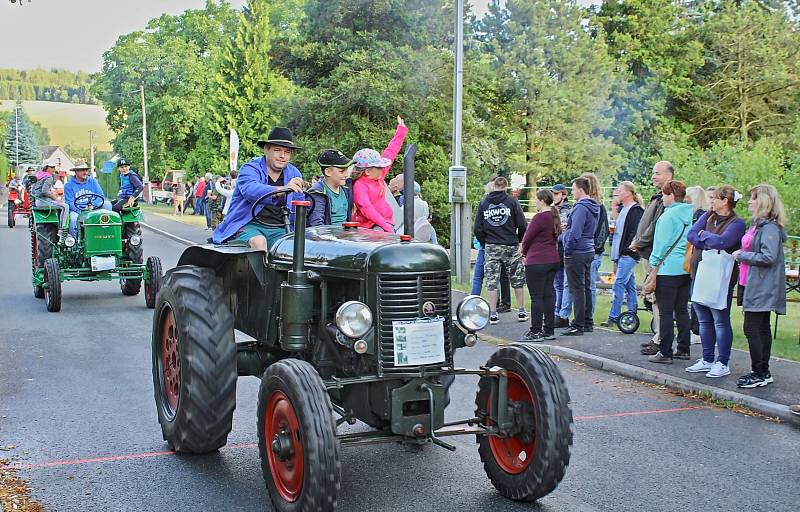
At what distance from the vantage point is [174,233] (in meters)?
29.9

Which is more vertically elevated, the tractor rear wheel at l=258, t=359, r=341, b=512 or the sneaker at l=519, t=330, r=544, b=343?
the tractor rear wheel at l=258, t=359, r=341, b=512

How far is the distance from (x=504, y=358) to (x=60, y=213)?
35.2ft

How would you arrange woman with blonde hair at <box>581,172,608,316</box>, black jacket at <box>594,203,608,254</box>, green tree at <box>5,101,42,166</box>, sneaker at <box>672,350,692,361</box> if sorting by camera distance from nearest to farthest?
sneaker at <box>672,350,692,361</box>
woman with blonde hair at <box>581,172,608,316</box>
black jacket at <box>594,203,608,254</box>
green tree at <box>5,101,42,166</box>

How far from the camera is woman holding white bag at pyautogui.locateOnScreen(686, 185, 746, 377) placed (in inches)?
325

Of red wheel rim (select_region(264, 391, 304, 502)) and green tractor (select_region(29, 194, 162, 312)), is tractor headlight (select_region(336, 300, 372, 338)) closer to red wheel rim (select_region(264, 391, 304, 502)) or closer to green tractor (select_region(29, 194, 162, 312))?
red wheel rim (select_region(264, 391, 304, 502))

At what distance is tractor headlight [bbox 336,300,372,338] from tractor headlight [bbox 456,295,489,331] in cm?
60

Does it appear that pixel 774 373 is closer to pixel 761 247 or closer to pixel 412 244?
pixel 761 247

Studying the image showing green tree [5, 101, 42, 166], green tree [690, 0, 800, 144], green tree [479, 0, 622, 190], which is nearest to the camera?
green tree [690, 0, 800, 144]

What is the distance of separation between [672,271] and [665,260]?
0.14 m

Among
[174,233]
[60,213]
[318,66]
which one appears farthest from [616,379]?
[174,233]

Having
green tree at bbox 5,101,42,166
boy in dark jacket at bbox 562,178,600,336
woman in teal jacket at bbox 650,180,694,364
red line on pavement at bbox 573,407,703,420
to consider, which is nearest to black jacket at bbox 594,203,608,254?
boy in dark jacket at bbox 562,178,600,336

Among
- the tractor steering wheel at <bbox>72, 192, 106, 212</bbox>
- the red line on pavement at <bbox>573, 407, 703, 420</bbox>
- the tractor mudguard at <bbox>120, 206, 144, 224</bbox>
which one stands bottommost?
the red line on pavement at <bbox>573, 407, 703, 420</bbox>

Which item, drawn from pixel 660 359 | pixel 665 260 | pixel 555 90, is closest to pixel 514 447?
pixel 660 359

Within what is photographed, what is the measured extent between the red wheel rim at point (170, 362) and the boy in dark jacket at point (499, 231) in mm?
5956
